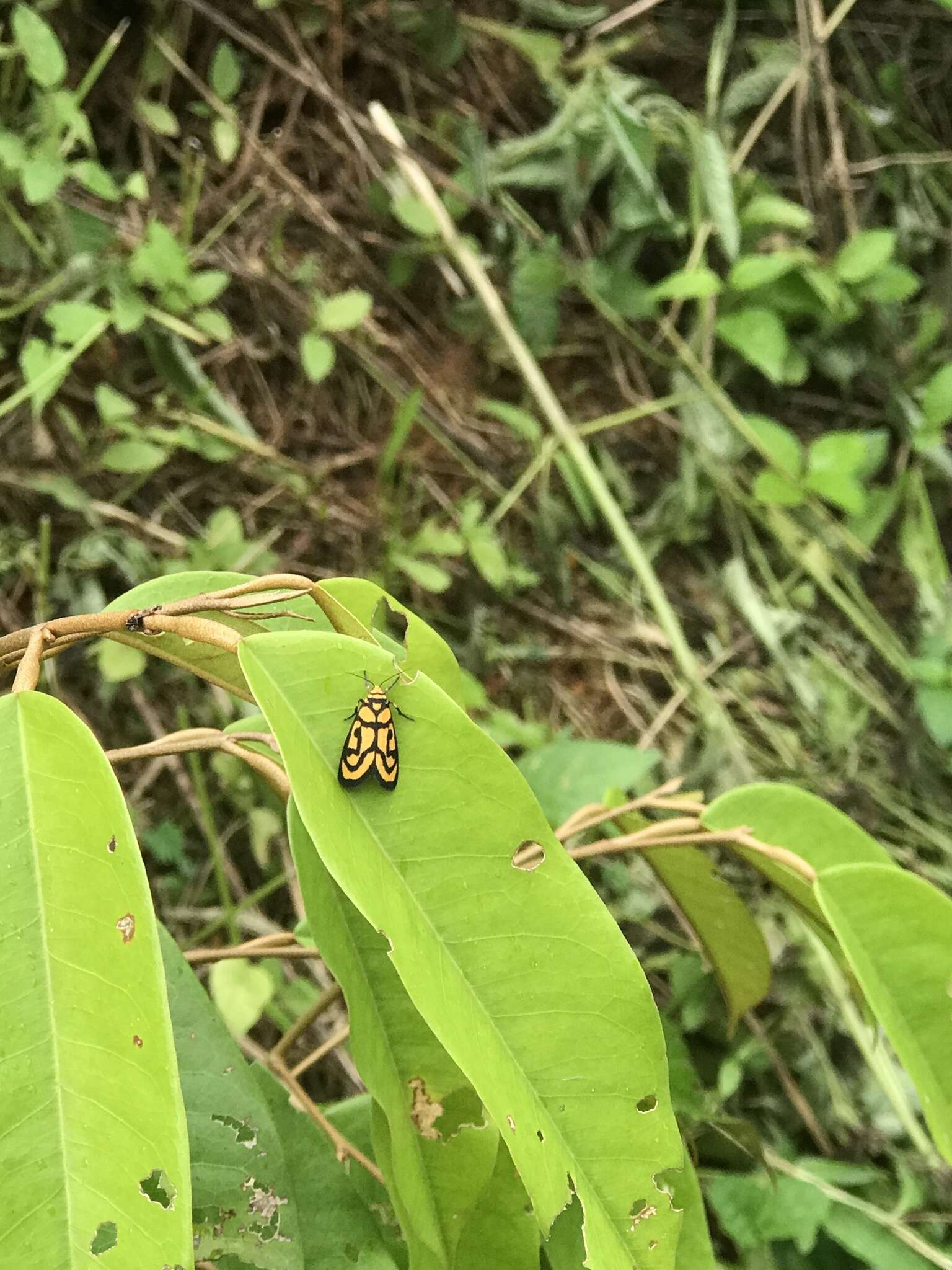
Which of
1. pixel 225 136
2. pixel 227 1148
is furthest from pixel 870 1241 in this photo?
pixel 225 136

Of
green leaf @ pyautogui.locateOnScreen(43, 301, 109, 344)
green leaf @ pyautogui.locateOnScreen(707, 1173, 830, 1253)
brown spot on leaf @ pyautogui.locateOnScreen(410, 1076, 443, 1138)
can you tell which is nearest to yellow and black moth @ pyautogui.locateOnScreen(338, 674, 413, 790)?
brown spot on leaf @ pyautogui.locateOnScreen(410, 1076, 443, 1138)

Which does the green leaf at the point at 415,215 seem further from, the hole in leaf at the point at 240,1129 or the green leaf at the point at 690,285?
the hole in leaf at the point at 240,1129

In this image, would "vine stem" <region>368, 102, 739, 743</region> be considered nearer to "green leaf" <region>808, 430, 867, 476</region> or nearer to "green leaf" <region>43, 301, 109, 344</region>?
"green leaf" <region>808, 430, 867, 476</region>

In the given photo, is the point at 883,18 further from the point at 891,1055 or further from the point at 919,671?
the point at 891,1055

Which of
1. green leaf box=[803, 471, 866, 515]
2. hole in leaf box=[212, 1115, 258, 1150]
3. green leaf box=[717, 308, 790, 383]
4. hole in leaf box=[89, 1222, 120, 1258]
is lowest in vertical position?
green leaf box=[803, 471, 866, 515]

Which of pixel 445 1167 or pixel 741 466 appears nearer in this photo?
pixel 445 1167

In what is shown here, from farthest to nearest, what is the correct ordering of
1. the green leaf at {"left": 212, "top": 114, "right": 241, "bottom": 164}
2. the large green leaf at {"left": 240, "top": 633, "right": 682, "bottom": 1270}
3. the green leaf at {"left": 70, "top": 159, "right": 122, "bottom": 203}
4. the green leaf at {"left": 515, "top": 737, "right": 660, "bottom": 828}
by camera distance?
1. the green leaf at {"left": 212, "top": 114, "right": 241, "bottom": 164}
2. the green leaf at {"left": 70, "top": 159, "right": 122, "bottom": 203}
3. the green leaf at {"left": 515, "top": 737, "right": 660, "bottom": 828}
4. the large green leaf at {"left": 240, "top": 633, "right": 682, "bottom": 1270}

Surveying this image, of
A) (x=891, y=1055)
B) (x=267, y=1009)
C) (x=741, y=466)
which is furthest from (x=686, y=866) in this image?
(x=741, y=466)
